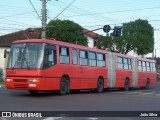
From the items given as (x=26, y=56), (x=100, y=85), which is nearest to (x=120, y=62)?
(x=100, y=85)

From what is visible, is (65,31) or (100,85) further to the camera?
(65,31)

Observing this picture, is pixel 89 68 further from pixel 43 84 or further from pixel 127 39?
pixel 127 39

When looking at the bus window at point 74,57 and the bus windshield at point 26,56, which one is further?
the bus window at point 74,57

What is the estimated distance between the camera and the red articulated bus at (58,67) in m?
19.1

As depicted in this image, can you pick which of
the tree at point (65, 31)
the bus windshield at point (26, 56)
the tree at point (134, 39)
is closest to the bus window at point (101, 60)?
the bus windshield at point (26, 56)

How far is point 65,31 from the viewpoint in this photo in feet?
170

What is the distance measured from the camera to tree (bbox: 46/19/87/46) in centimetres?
5116

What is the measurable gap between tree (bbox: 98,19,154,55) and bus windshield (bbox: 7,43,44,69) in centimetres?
4741

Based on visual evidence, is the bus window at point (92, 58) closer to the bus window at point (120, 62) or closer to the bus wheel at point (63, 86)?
the bus wheel at point (63, 86)

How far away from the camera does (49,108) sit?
14.2 meters

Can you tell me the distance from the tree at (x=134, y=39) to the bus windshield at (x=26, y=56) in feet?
156

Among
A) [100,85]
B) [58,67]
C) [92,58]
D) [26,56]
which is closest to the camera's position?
[26,56]

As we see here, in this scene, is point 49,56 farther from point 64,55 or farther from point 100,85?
point 100,85

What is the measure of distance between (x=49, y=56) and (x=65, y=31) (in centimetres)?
3219
